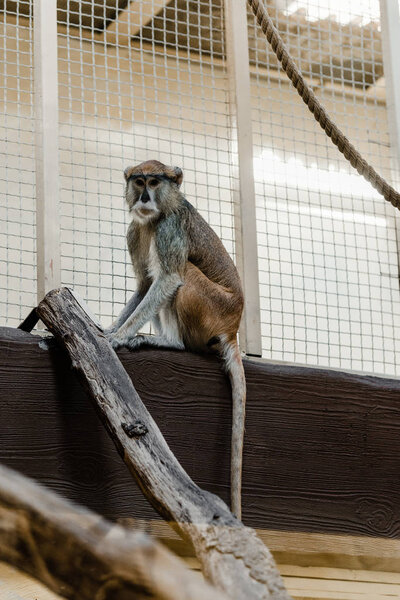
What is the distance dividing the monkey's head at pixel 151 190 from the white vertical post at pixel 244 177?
323 millimetres

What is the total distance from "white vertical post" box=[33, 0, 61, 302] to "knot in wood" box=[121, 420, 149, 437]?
83 centimetres

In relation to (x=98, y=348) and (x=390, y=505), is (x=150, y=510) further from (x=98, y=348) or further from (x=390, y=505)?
(x=390, y=505)

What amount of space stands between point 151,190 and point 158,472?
1650 mm

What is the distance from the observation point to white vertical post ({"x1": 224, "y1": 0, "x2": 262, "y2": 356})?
3865 mm

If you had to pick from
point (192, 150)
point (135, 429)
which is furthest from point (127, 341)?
point (192, 150)

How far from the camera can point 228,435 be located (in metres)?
3.43

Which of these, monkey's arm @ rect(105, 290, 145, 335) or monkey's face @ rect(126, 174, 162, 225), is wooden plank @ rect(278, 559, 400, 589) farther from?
monkey's face @ rect(126, 174, 162, 225)

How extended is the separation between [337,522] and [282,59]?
66.0 inches

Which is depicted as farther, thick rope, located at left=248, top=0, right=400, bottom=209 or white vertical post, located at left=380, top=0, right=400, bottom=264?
white vertical post, located at left=380, top=0, right=400, bottom=264

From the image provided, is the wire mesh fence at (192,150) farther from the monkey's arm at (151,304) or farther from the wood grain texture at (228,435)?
the wood grain texture at (228,435)

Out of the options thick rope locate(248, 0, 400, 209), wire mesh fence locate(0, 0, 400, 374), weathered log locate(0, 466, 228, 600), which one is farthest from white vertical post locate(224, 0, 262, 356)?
weathered log locate(0, 466, 228, 600)

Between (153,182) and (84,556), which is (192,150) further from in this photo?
(84,556)

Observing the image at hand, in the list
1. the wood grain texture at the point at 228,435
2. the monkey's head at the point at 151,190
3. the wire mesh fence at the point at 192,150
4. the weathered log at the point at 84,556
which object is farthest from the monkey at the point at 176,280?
the weathered log at the point at 84,556

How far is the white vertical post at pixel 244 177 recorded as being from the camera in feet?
12.7
